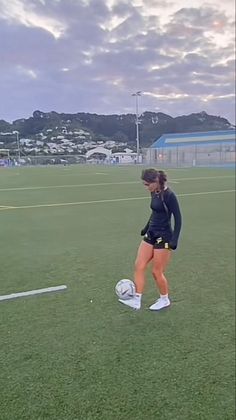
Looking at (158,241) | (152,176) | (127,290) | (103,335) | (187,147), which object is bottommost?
(103,335)

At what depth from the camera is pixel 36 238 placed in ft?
18.2

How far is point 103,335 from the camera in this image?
9.62 feet

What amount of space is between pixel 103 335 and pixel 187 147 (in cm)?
149

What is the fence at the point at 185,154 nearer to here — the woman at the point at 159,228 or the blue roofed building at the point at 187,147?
the blue roofed building at the point at 187,147

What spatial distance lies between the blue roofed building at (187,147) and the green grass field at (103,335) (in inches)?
3.1

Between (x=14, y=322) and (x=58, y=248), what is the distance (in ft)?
7.49

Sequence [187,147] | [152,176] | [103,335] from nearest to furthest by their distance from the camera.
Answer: [152,176] → [187,147] → [103,335]

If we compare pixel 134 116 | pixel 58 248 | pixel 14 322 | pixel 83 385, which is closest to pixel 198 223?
pixel 58 248

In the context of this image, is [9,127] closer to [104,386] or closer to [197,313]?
[104,386]

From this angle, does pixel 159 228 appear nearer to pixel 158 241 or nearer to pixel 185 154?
pixel 158 241

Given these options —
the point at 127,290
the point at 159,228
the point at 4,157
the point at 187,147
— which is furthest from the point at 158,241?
the point at 187,147

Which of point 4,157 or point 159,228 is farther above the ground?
point 4,157

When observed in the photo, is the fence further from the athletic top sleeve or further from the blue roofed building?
the athletic top sleeve

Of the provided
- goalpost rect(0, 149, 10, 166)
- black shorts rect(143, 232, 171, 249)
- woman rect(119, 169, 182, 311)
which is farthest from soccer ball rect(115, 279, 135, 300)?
goalpost rect(0, 149, 10, 166)
